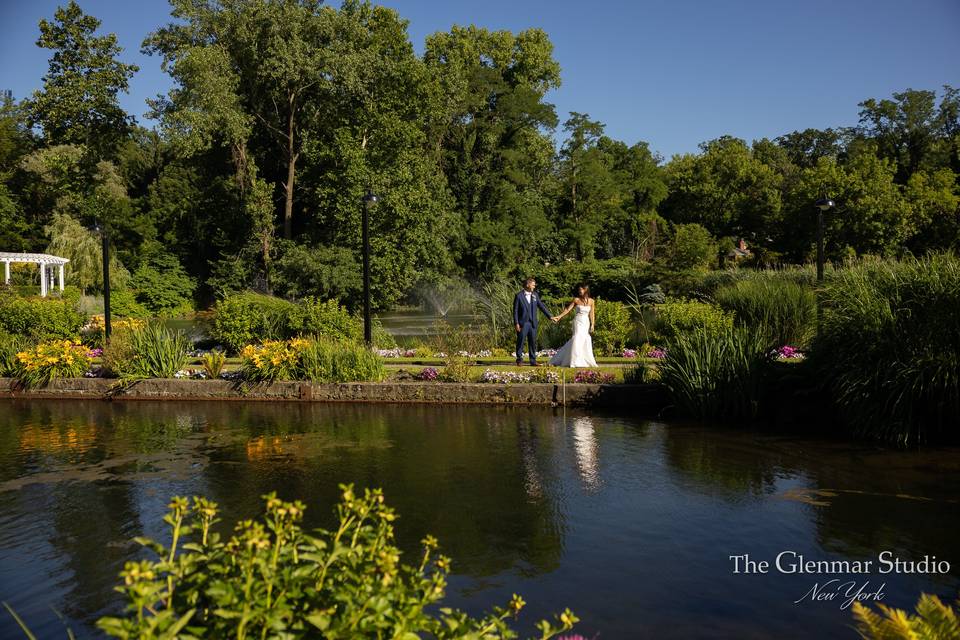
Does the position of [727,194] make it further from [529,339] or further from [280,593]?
[280,593]

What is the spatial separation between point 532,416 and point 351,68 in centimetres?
2316

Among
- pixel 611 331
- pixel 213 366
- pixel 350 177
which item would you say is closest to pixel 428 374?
Answer: pixel 213 366

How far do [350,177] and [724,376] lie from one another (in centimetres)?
2290

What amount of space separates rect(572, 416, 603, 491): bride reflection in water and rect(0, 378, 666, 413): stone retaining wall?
96 centimetres

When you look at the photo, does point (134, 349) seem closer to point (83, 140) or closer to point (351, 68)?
point (351, 68)

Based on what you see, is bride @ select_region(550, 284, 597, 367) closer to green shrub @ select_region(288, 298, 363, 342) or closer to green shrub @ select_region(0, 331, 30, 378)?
green shrub @ select_region(288, 298, 363, 342)

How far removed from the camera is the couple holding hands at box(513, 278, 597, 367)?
14555 mm

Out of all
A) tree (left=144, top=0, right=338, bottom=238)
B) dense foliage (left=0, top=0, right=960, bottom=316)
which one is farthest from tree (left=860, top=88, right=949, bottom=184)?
tree (left=144, top=0, right=338, bottom=238)

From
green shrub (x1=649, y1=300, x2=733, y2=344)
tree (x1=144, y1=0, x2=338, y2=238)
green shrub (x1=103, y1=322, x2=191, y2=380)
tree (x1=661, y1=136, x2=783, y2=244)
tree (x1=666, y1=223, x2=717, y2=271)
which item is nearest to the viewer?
green shrub (x1=649, y1=300, x2=733, y2=344)

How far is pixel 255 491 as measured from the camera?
799cm

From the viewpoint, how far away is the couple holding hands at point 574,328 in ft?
47.8

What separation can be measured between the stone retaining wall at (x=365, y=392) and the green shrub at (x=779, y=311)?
380 cm

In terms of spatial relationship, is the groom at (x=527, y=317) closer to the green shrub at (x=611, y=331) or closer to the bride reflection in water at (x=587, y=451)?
the green shrub at (x=611, y=331)

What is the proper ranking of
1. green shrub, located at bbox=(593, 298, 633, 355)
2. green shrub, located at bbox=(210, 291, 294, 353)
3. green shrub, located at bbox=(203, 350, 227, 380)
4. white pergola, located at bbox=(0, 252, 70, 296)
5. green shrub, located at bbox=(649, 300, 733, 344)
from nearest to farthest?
green shrub, located at bbox=(649, 300, 733, 344) → green shrub, located at bbox=(203, 350, 227, 380) → green shrub, located at bbox=(593, 298, 633, 355) → green shrub, located at bbox=(210, 291, 294, 353) → white pergola, located at bbox=(0, 252, 70, 296)
